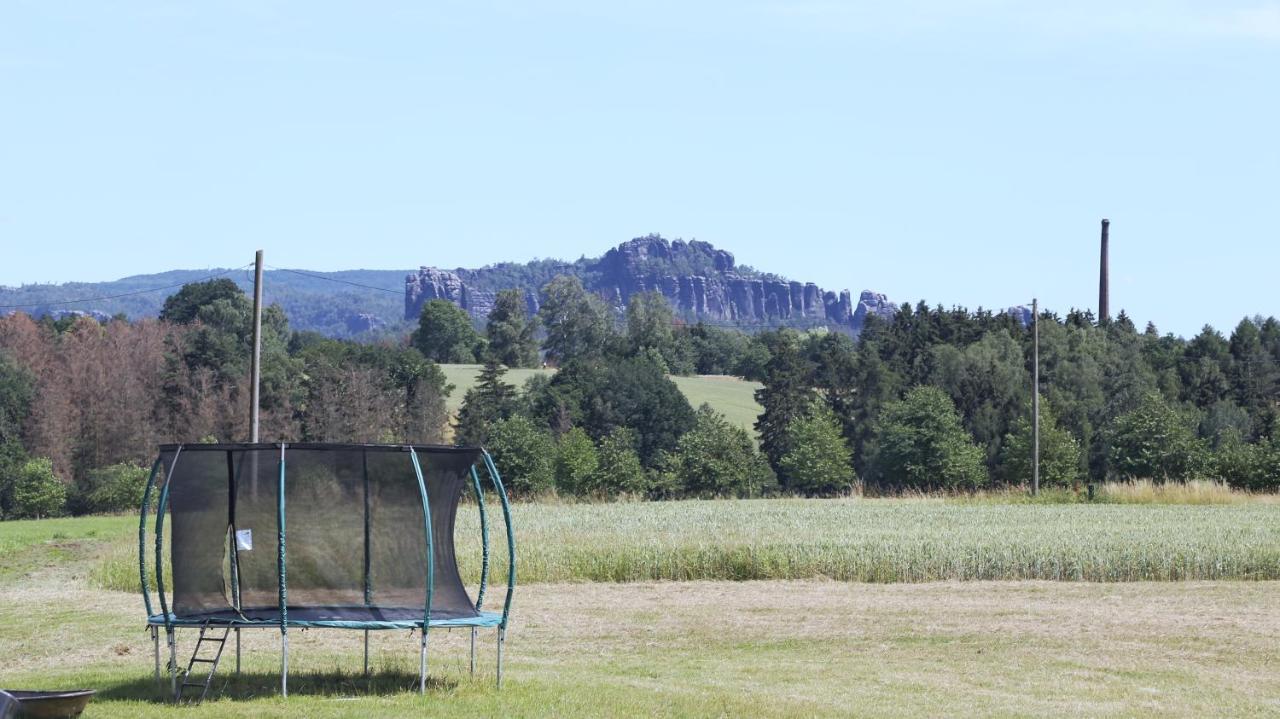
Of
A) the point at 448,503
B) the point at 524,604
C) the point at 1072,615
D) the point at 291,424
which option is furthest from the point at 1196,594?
the point at 291,424

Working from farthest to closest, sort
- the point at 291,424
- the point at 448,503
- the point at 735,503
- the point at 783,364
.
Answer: the point at 783,364
the point at 291,424
the point at 735,503
the point at 448,503

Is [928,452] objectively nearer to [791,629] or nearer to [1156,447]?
[1156,447]

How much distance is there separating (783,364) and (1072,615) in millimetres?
80359

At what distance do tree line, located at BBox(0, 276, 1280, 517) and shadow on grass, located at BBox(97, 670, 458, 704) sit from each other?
50.1m

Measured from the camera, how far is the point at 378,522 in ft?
52.3

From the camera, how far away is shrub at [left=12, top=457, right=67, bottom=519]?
224 ft

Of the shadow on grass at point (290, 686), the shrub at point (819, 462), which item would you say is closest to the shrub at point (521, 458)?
the shrub at point (819, 462)

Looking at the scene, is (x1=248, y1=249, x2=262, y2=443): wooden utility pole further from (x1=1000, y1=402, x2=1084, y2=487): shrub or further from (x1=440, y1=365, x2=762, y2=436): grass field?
(x1=440, y1=365, x2=762, y2=436): grass field

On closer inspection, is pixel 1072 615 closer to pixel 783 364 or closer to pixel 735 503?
pixel 735 503

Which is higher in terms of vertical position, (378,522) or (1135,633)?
(378,522)

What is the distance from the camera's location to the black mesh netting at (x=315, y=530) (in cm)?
1529

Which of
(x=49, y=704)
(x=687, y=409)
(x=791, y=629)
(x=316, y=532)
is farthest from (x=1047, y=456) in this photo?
(x=49, y=704)

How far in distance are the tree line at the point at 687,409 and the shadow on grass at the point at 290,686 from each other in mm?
50121

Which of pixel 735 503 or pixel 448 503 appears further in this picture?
pixel 735 503
